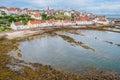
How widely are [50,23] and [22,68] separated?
80.4m

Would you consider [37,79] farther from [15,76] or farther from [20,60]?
[20,60]

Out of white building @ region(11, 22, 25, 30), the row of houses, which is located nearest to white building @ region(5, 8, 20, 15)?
the row of houses

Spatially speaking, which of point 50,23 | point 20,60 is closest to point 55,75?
point 20,60

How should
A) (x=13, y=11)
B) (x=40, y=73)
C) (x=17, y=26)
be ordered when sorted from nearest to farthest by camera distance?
(x=40, y=73), (x=17, y=26), (x=13, y=11)

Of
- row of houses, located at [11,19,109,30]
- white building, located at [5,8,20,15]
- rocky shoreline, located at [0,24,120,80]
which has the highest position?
rocky shoreline, located at [0,24,120,80]

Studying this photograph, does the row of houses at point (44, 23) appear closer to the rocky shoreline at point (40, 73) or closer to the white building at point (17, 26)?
the white building at point (17, 26)

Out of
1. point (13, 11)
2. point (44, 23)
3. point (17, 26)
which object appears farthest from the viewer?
point (13, 11)

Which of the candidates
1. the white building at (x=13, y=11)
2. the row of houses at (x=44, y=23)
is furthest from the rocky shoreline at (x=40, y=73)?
the white building at (x=13, y=11)

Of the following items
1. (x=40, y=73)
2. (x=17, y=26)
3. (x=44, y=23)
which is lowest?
(x=44, y=23)

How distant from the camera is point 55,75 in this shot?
27.0m

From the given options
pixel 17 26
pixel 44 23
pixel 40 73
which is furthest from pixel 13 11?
pixel 40 73

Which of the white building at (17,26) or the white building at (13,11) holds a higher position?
the white building at (13,11)

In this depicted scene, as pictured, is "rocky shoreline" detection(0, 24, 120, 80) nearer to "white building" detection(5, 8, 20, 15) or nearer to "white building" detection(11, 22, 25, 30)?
"white building" detection(11, 22, 25, 30)

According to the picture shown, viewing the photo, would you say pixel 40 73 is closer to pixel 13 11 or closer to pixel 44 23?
pixel 44 23
